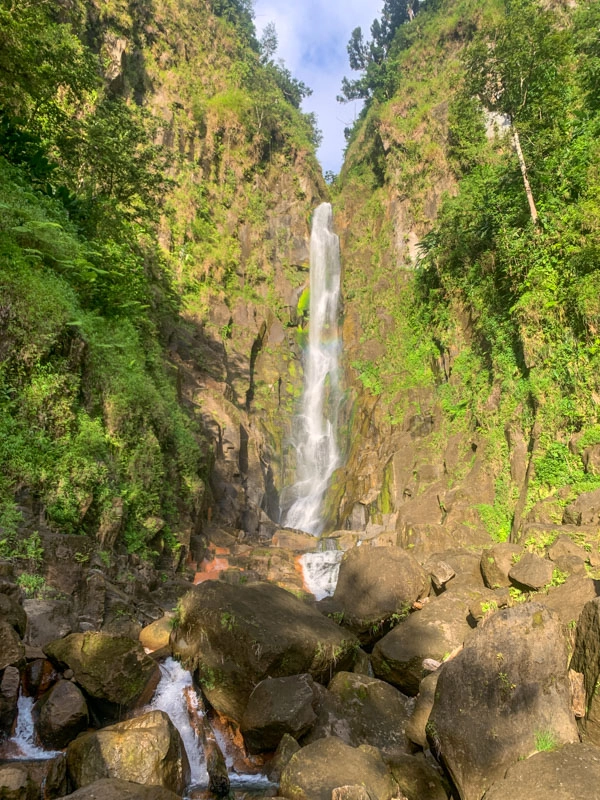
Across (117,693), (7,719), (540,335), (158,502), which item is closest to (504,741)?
(117,693)

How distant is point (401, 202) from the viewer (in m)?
29.3

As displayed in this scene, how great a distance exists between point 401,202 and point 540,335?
19.7 m

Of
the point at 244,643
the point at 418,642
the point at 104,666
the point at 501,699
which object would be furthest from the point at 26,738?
the point at 418,642

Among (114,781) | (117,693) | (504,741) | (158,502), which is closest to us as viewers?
(114,781)

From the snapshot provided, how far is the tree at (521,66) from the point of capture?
48.0 feet

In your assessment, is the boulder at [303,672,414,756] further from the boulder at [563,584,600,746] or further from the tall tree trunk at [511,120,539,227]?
the tall tree trunk at [511,120,539,227]

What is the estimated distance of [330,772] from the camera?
16.7ft

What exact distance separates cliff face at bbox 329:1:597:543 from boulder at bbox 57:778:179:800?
9089mm

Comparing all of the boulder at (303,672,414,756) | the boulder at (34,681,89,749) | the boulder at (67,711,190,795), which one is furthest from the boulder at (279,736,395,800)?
the boulder at (34,681,89,749)

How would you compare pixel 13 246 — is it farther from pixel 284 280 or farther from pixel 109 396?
pixel 284 280

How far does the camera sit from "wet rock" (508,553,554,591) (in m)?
8.21

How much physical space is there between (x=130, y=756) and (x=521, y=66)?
Answer: 1896cm

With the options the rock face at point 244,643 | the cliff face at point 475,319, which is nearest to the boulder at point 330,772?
the rock face at point 244,643

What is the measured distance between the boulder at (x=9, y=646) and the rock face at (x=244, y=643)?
2.86 meters
